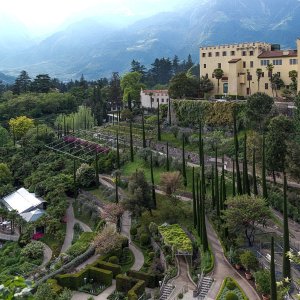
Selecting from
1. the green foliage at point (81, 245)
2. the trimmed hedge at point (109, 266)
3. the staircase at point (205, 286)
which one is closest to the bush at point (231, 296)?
the staircase at point (205, 286)

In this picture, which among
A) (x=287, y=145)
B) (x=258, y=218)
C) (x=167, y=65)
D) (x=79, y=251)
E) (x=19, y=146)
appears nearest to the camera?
(x=258, y=218)

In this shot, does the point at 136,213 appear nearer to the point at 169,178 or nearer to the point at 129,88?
the point at 169,178

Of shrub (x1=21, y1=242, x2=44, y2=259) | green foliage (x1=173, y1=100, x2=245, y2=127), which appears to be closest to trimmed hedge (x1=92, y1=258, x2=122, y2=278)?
shrub (x1=21, y1=242, x2=44, y2=259)

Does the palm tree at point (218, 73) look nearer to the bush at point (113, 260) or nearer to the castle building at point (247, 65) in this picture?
the castle building at point (247, 65)

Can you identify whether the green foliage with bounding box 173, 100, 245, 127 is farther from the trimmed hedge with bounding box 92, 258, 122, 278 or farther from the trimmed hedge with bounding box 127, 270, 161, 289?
the trimmed hedge with bounding box 127, 270, 161, 289

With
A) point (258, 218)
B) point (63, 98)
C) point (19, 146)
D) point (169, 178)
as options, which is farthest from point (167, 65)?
point (258, 218)
